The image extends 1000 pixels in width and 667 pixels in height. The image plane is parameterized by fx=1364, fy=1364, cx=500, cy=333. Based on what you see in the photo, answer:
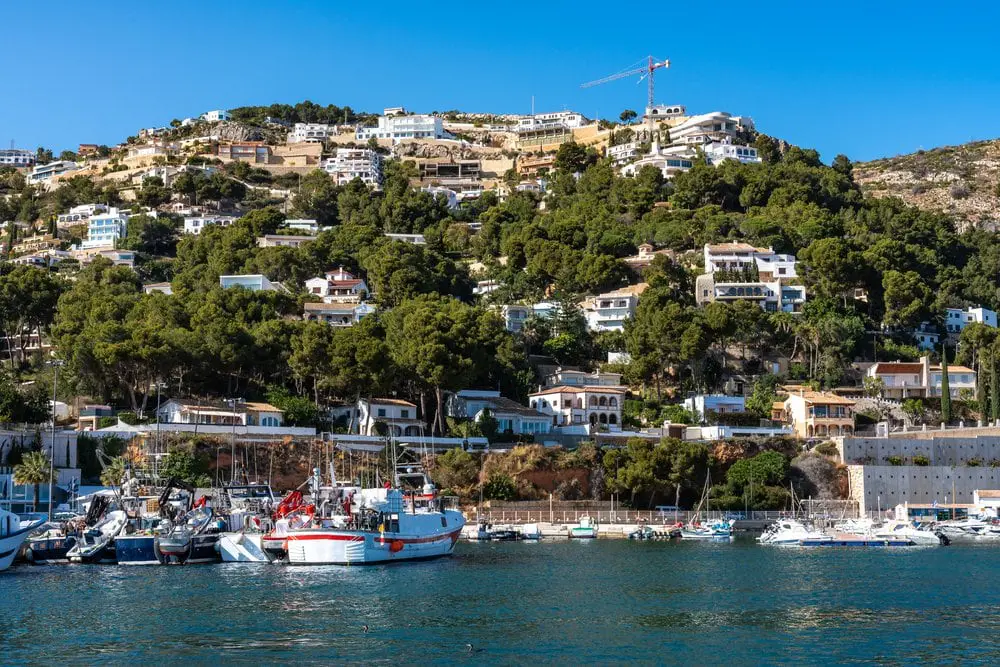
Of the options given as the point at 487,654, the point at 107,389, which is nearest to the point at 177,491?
the point at 107,389

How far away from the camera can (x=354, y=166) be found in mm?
130375

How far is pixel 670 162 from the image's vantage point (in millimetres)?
117375

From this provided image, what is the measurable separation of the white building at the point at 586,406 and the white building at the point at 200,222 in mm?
44684

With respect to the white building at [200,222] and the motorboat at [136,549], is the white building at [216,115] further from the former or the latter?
the motorboat at [136,549]

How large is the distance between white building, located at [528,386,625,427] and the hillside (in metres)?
59.0

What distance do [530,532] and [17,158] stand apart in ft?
415

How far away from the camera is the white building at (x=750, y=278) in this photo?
296 ft

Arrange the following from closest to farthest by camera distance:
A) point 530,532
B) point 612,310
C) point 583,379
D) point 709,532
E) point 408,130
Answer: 1. point 530,532
2. point 709,532
3. point 583,379
4. point 612,310
5. point 408,130

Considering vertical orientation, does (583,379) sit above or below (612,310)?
below

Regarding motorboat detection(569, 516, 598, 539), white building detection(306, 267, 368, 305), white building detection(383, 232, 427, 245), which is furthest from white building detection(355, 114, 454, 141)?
motorboat detection(569, 516, 598, 539)

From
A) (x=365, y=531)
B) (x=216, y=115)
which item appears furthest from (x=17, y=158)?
(x=365, y=531)

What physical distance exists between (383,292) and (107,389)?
2402cm

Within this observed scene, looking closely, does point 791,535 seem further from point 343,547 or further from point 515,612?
point 515,612

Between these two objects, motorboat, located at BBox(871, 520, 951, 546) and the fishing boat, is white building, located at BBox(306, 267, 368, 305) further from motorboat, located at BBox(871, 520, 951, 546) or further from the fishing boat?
motorboat, located at BBox(871, 520, 951, 546)
